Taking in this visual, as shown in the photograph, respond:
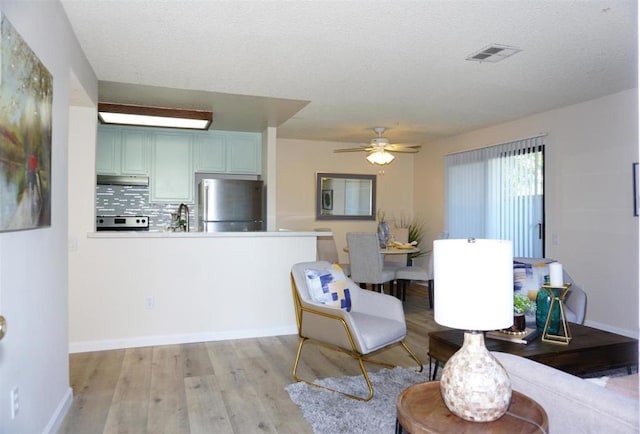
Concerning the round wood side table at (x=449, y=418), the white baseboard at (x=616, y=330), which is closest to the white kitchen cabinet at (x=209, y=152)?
the white baseboard at (x=616, y=330)

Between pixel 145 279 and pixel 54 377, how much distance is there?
61.3 inches

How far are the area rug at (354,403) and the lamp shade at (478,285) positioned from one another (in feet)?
4.20

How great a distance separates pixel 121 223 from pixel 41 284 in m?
3.99

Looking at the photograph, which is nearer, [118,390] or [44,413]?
[44,413]

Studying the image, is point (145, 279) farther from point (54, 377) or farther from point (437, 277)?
point (437, 277)

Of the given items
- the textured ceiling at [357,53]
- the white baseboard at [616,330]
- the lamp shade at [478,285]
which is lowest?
the white baseboard at [616,330]

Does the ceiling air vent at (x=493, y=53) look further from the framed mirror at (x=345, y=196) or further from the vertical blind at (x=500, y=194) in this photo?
the framed mirror at (x=345, y=196)

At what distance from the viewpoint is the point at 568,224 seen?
491 cm

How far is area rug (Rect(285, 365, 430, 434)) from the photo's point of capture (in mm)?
2412

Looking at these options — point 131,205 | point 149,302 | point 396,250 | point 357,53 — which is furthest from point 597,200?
point 131,205

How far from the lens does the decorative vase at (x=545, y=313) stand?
8.79 feet

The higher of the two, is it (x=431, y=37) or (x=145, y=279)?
(x=431, y=37)

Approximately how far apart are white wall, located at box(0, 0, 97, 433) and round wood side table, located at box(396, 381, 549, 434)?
1328mm

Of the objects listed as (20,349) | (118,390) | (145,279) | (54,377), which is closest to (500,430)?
(20,349)
